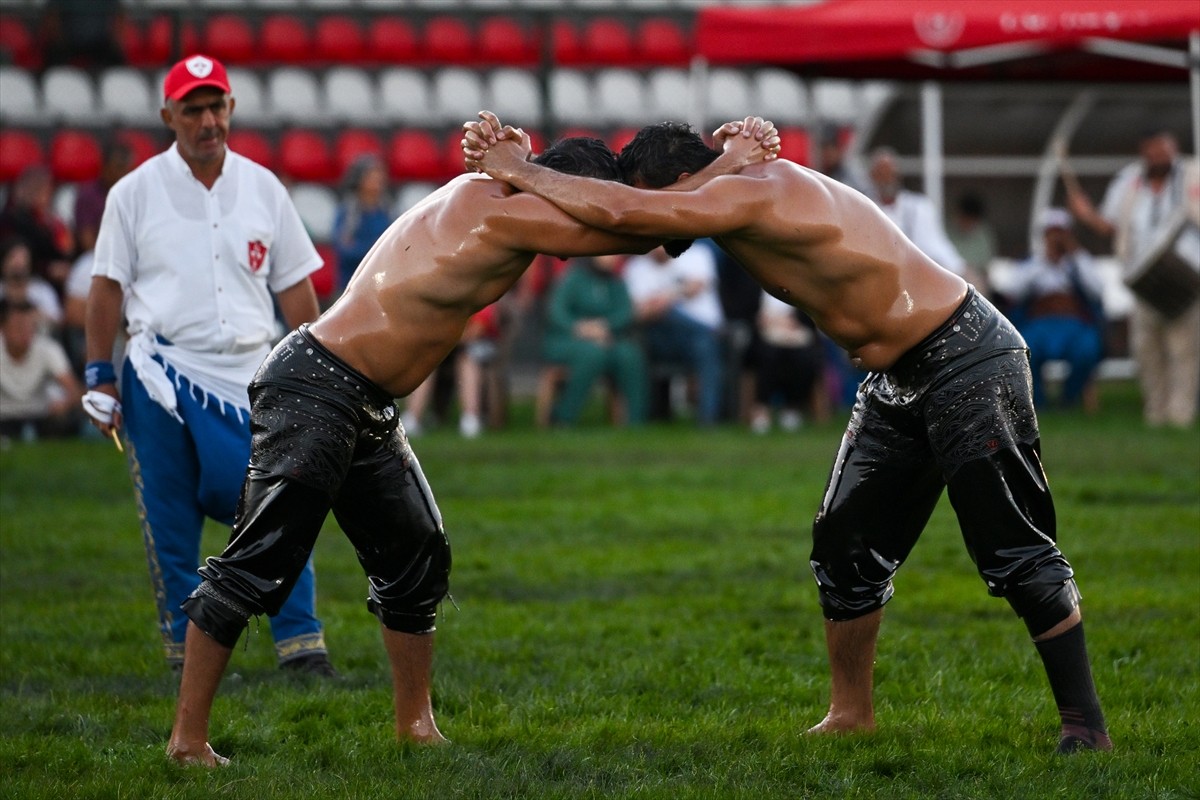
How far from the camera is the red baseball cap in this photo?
6148 mm

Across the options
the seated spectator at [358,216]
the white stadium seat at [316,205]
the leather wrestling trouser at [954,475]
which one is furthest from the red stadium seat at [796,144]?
the leather wrestling trouser at [954,475]

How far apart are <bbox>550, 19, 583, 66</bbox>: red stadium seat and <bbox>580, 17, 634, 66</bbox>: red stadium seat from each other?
0.10 metres

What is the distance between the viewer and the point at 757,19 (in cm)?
1622

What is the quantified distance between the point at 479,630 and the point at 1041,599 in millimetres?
2860

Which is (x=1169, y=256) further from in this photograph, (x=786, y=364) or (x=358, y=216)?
(x=358, y=216)

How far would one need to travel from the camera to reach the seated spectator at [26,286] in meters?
14.3

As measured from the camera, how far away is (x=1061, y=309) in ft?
55.2

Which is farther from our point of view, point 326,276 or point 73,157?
point 73,157

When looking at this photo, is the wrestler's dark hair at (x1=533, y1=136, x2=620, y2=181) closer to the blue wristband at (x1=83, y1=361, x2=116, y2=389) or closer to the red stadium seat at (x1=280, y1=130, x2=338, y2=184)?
the blue wristband at (x1=83, y1=361, x2=116, y2=389)

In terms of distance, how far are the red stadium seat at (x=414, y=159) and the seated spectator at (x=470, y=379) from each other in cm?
667

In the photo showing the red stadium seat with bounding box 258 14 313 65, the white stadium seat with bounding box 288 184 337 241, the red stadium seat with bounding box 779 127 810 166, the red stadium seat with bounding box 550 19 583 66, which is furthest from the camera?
the red stadium seat with bounding box 550 19 583 66

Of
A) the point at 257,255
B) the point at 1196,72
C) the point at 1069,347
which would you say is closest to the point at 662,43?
the point at 1196,72

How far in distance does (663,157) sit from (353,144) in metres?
18.5

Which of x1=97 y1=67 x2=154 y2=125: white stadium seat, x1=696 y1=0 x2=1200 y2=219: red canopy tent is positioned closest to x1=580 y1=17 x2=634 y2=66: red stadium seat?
x1=97 y1=67 x2=154 y2=125: white stadium seat
